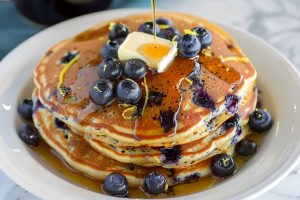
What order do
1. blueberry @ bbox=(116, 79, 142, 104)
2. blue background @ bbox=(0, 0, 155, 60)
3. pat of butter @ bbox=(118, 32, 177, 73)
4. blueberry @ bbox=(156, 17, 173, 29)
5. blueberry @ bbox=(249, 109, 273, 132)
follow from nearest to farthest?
blueberry @ bbox=(116, 79, 142, 104) → pat of butter @ bbox=(118, 32, 177, 73) → blueberry @ bbox=(249, 109, 273, 132) → blueberry @ bbox=(156, 17, 173, 29) → blue background @ bbox=(0, 0, 155, 60)

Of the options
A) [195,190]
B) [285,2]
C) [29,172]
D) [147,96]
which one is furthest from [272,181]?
[285,2]

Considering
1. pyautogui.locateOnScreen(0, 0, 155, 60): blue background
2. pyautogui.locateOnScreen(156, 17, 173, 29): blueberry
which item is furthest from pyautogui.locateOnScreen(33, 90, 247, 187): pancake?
pyautogui.locateOnScreen(0, 0, 155, 60): blue background

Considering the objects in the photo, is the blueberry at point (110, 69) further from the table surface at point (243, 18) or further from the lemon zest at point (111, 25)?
the table surface at point (243, 18)

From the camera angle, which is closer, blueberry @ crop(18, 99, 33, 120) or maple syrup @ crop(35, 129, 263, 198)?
maple syrup @ crop(35, 129, 263, 198)

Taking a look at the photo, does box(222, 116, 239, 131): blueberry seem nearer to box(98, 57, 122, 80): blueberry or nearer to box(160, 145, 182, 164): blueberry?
box(160, 145, 182, 164): blueberry

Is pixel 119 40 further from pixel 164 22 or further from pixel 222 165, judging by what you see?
pixel 222 165
